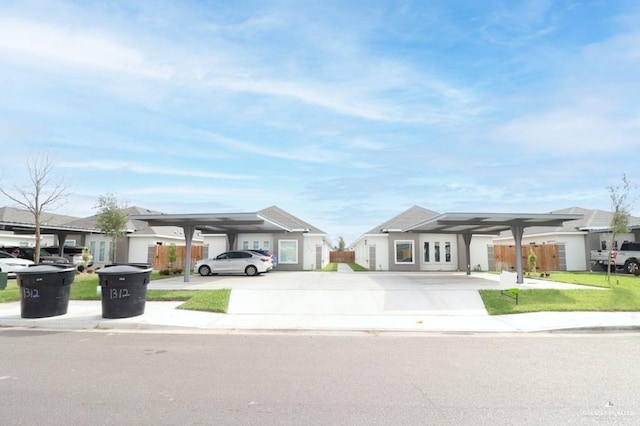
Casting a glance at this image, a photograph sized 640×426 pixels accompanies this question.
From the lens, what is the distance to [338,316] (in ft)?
37.0

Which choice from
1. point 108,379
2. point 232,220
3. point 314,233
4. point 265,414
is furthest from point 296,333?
point 314,233

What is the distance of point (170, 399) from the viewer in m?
4.82

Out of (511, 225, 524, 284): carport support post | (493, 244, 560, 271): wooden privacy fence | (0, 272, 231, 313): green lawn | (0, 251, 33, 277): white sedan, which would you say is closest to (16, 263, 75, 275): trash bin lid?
(0, 272, 231, 313): green lawn

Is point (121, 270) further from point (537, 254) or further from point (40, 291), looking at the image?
point (537, 254)

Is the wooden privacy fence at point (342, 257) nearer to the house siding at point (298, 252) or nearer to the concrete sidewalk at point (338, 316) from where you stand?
the house siding at point (298, 252)

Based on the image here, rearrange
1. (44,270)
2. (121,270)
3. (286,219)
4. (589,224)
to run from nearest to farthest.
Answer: (44,270) < (121,270) < (589,224) < (286,219)

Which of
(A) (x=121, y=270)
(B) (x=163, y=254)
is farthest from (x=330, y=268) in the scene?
(A) (x=121, y=270)

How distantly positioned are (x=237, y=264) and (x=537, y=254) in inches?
881

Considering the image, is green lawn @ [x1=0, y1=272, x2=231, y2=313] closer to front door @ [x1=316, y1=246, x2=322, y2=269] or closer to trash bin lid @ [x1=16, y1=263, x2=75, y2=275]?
trash bin lid @ [x1=16, y1=263, x2=75, y2=275]

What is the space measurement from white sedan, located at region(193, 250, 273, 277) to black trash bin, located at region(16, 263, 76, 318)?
12962mm

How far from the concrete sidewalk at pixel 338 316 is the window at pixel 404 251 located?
14.9 meters

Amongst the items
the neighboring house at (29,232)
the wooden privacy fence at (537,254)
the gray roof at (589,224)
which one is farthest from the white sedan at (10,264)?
the wooden privacy fence at (537,254)

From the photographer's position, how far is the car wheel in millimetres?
24934

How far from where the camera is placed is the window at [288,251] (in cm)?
2933
